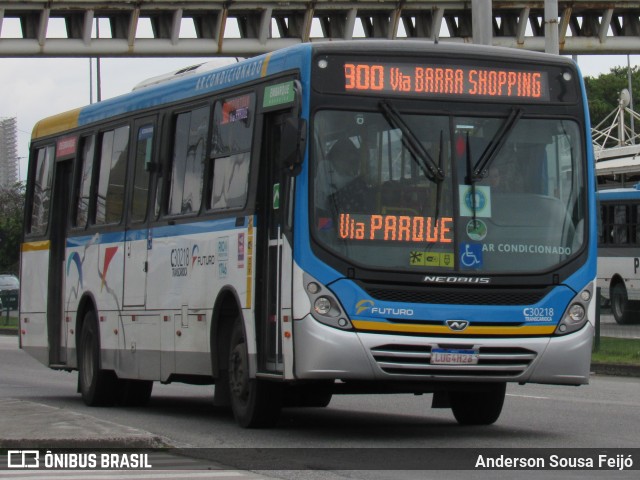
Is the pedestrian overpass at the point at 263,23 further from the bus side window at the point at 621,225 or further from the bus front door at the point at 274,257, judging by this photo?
the bus front door at the point at 274,257

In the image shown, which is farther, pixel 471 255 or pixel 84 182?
pixel 84 182

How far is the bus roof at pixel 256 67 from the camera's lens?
13250mm

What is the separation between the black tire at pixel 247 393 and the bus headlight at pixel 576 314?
8.05 feet

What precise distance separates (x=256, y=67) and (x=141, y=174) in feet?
9.73

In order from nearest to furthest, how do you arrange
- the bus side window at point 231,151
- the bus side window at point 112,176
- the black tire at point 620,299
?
the bus side window at point 231,151 < the bus side window at point 112,176 < the black tire at point 620,299

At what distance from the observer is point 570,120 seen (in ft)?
44.6

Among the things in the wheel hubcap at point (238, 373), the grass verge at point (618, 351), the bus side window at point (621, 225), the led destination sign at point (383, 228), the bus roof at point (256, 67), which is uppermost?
the bus roof at point (256, 67)

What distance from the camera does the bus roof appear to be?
522 inches

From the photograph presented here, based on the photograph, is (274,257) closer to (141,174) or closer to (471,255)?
(471,255)

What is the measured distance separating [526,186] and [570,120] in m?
0.82

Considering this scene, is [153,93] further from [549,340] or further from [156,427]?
[549,340]

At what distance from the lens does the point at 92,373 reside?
1794 cm

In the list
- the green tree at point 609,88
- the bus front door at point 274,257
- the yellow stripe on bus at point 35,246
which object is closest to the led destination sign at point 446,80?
the bus front door at point 274,257

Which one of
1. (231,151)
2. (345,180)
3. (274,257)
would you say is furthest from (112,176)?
(345,180)
